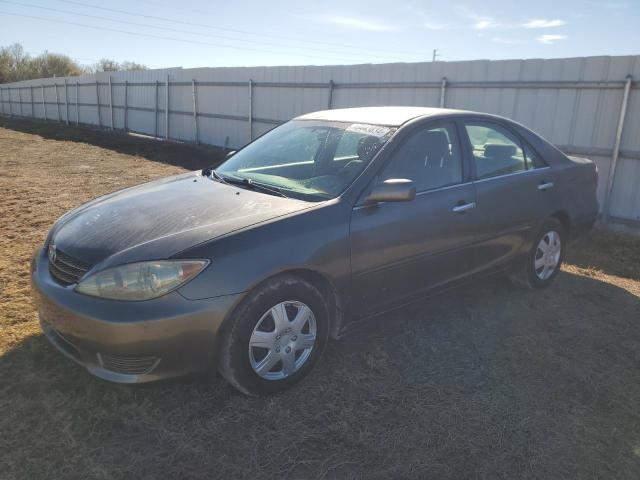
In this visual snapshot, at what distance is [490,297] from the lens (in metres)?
4.35

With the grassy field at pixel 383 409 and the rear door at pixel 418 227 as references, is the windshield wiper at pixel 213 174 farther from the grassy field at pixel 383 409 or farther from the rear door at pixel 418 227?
the grassy field at pixel 383 409

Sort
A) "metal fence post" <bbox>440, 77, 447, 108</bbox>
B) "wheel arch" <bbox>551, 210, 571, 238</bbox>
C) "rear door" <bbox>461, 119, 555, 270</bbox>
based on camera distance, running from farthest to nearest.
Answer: "metal fence post" <bbox>440, 77, 447, 108</bbox>
"wheel arch" <bbox>551, 210, 571, 238</bbox>
"rear door" <bbox>461, 119, 555, 270</bbox>

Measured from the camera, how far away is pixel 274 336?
264 centimetres

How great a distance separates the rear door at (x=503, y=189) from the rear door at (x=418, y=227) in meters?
0.16

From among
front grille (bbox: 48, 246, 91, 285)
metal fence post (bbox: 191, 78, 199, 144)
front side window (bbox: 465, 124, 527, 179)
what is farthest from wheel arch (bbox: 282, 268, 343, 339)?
metal fence post (bbox: 191, 78, 199, 144)

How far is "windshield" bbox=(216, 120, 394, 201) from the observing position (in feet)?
10.2

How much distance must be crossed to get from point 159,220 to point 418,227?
1586 mm

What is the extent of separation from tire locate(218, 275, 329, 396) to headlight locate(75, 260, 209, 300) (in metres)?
0.32

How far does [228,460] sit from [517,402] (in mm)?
1628

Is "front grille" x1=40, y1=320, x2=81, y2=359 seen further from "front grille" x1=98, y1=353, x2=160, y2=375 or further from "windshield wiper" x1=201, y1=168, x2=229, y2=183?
"windshield wiper" x1=201, y1=168, x2=229, y2=183

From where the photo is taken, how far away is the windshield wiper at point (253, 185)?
10.1 ft

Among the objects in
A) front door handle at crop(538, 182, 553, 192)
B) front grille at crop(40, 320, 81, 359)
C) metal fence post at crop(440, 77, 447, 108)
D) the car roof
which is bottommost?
front grille at crop(40, 320, 81, 359)

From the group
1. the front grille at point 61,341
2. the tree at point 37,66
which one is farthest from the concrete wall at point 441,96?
the tree at point 37,66

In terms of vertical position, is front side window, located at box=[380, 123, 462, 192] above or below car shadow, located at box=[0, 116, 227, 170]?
above
